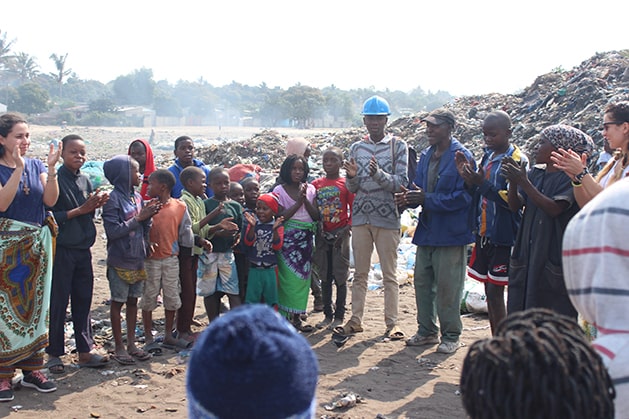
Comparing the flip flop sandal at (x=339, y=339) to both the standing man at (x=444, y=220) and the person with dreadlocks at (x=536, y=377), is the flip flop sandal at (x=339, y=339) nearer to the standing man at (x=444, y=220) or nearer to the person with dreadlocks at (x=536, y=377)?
the standing man at (x=444, y=220)

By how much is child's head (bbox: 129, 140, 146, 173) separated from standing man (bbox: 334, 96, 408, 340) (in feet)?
7.41

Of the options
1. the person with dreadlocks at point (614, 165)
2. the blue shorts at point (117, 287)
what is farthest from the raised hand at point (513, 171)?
the blue shorts at point (117, 287)

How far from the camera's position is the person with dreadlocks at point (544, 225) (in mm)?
4113

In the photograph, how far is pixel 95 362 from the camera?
543cm

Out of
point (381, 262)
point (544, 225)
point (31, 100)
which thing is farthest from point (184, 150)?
point (31, 100)

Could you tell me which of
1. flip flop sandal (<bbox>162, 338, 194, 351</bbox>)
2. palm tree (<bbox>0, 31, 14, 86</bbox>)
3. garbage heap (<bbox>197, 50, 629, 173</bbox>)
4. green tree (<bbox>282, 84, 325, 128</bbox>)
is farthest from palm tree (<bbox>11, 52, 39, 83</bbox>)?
flip flop sandal (<bbox>162, 338, 194, 351</bbox>)

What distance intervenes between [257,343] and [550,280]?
321cm

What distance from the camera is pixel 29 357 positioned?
4859 millimetres

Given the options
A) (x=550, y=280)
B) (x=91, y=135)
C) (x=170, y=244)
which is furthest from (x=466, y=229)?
(x=91, y=135)

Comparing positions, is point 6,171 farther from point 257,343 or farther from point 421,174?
point 257,343

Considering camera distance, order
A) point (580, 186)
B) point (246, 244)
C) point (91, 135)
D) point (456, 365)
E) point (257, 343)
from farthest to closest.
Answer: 1. point (91, 135)
2. point (246, 244)
3. point (456, 365)
4. point (580, 186)
5. point (257, 343)

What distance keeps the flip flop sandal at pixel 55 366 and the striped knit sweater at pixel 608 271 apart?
15.3 feet

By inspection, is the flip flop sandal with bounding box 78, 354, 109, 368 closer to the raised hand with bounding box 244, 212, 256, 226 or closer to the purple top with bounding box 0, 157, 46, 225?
the purple top with bounding box 0, 157, 46, 225

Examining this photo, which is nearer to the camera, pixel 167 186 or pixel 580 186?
pixel 580 186
